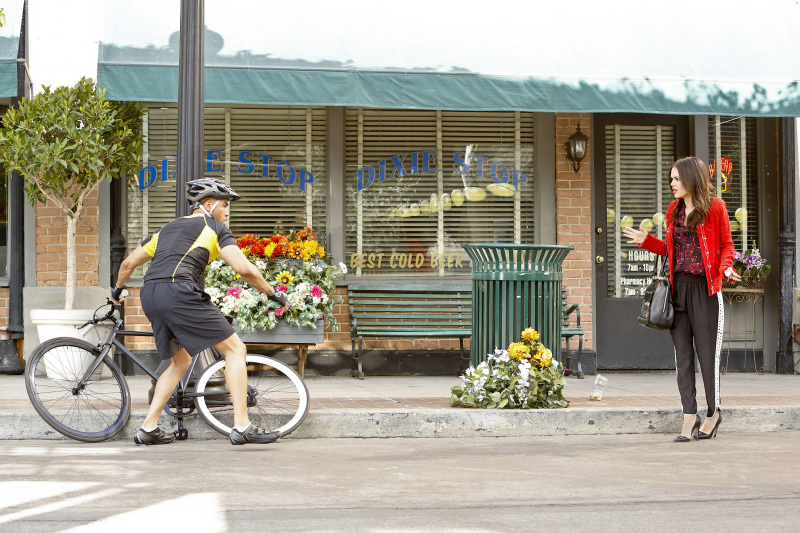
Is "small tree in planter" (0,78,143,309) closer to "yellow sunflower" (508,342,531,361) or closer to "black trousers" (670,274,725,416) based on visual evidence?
"yellow sunflower" (508,342,531,361)

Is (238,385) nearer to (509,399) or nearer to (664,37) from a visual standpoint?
(509,399)

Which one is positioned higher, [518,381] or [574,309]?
[574,309]

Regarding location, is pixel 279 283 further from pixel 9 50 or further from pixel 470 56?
pixel 9 50

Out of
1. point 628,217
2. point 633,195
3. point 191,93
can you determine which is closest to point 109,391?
point 191,93

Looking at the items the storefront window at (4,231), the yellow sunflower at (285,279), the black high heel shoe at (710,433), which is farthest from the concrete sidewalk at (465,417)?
→ the storefront window at (4,231)

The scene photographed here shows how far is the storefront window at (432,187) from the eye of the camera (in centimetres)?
1050

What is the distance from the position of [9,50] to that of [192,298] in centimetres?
382

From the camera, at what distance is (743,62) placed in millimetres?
9562

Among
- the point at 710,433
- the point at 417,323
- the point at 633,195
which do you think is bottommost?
the point at 710,433

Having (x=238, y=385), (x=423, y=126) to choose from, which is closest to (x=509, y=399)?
(x=238, y=385)

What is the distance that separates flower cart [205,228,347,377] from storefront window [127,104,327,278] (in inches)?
21.6

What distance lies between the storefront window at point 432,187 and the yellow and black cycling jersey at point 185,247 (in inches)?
160

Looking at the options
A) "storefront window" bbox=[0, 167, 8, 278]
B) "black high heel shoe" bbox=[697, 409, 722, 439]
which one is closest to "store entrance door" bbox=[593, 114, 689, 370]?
"black high heel shoe" bbox=[697, 409, 722, 439]

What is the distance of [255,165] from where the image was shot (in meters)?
10.4
